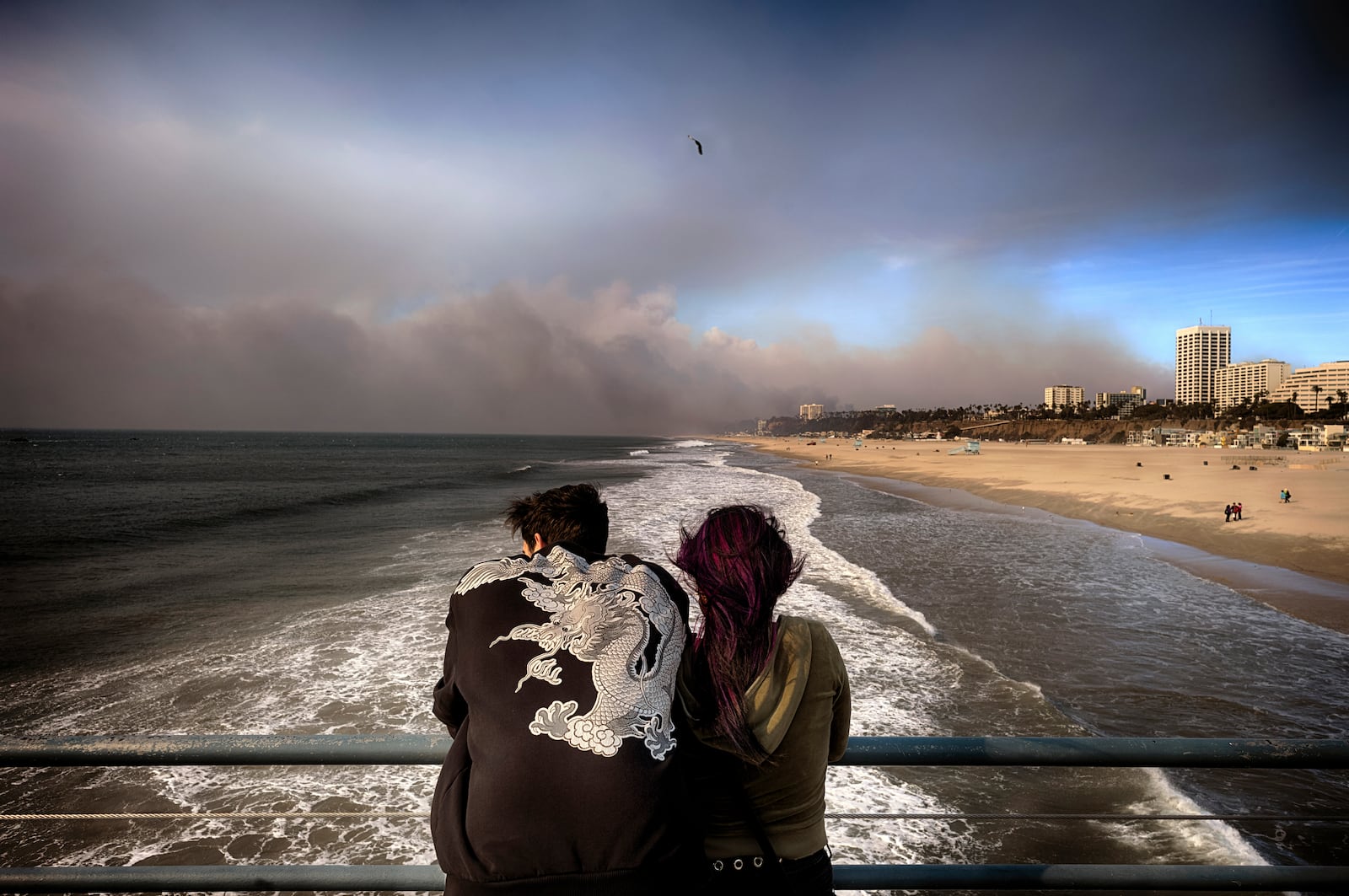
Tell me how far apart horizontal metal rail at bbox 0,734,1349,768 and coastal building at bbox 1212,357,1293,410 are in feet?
674

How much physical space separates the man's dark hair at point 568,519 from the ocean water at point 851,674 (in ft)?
1.19

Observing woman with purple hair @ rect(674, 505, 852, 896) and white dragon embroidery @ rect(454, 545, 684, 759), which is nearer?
white dragon embroidery @ rect(454, 545, 684, 759)

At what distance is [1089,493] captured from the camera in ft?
96.9

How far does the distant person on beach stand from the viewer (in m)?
1.34

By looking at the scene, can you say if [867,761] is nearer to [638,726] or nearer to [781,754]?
[781,754]

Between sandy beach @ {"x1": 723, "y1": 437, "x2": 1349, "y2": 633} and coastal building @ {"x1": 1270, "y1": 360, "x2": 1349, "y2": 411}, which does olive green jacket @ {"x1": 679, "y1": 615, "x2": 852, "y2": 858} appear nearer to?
sandy beach @ {"x1": 723, "y1": 437, "x2": 1349, "y2": 633}

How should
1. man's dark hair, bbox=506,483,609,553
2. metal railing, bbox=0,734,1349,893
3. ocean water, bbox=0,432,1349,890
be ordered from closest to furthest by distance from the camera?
metal railing, bbox=0,734,1349,893, man's dark hair, bbox=506,483,609,553, ocean water, bbox=0,432,1349,890

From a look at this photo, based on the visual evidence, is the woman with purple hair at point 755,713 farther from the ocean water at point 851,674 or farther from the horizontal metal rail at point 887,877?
the ocean water at point 851,674

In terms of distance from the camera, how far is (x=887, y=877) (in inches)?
78.1

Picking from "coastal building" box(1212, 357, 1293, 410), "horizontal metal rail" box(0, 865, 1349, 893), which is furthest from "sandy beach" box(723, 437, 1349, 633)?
"coastal building" box(1212, 357, 1293, 410)

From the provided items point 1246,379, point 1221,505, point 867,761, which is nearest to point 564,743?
point 867,761

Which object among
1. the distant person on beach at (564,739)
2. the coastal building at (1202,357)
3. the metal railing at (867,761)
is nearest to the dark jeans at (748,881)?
the distant person on beach at (564,739)

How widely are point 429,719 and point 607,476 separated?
44215 millimetres

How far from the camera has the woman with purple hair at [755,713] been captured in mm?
1579
